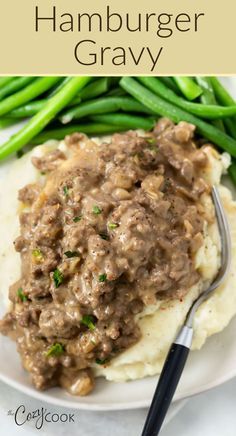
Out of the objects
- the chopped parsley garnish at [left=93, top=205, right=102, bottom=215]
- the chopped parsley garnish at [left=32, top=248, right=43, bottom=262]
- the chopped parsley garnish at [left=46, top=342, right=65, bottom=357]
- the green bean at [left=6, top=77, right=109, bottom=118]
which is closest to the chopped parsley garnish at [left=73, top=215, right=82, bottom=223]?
the chopped parsley garnish at [left=93, top=205, right=102, bottom=215]

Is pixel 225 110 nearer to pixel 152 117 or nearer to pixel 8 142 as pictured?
pixel 152 117

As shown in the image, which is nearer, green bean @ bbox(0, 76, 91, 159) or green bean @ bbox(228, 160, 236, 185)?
green bean @ bbox(228, 160, 236, 185)

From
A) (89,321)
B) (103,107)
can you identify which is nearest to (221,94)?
(103,107)

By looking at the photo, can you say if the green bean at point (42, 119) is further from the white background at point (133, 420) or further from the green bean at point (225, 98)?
the white background at point (133, 420)

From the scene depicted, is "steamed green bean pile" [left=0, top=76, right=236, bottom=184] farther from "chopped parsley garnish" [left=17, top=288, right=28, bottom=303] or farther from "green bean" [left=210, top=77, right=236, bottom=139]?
"chopped parsley garnish" [left=17, top=288, right=28, bottom=303]

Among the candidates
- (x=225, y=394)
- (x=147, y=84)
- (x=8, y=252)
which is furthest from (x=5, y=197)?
(x=225, y=394)

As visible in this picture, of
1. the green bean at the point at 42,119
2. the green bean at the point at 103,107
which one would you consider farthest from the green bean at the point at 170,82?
the green bean at the point at 42,119
